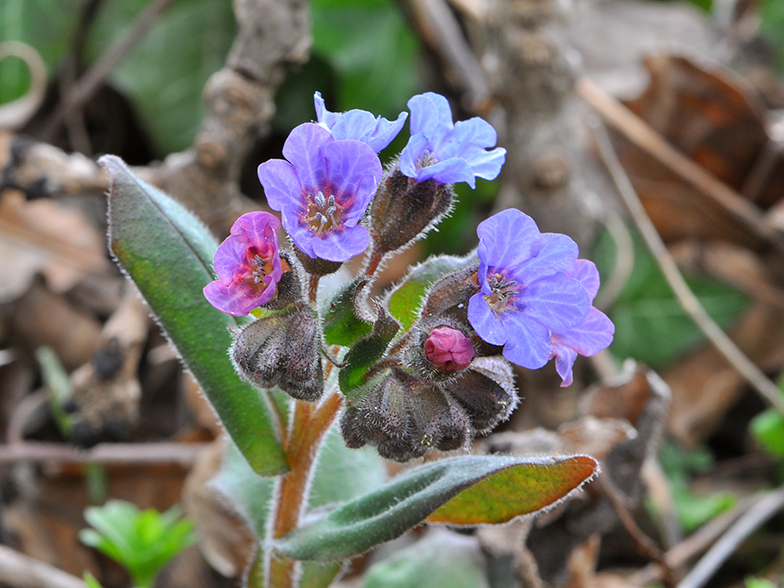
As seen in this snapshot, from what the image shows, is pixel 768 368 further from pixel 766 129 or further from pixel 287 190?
pixel 287 190

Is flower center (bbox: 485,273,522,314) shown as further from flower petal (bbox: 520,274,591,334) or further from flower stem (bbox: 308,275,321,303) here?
flower stem (bbox: 308,275,321,303)

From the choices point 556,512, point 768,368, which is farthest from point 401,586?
point 768,368

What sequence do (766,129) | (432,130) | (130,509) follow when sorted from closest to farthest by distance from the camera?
1. (432,130)
2. (130,509)
3. (766,129)

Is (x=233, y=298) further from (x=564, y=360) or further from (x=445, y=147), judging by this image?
(x=564, y=360)

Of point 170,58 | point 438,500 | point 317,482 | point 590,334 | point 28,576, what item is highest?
point 590,334

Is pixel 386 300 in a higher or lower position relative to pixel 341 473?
higher

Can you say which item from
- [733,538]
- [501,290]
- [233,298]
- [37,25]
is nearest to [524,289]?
[501,290]

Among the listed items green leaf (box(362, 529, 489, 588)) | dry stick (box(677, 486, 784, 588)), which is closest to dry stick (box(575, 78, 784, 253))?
dry stick (box(677, 486, 784, 588))
